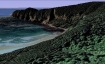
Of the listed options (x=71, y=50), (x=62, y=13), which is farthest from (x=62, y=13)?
(x=71, y=50)

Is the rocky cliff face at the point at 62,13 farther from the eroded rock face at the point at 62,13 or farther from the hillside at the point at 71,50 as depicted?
the hillside at the point at 71,50

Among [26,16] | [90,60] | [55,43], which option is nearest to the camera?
[90,60]

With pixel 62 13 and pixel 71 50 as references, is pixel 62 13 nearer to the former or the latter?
pixel 62 13

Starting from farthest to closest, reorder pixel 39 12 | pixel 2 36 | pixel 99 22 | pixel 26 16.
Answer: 1. pixel 26 16
2. pixel 39 12
3. pixel 2 36
4. pixel 99 22

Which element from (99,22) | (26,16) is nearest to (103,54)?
(99,22)

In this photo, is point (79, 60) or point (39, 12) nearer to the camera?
point (79, 60)

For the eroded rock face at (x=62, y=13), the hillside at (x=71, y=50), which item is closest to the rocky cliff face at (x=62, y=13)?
the eroded rock face at (x=62, y=13)

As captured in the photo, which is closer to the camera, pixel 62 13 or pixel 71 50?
pixel 71 50

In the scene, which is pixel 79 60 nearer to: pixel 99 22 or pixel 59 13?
pixel 99 22

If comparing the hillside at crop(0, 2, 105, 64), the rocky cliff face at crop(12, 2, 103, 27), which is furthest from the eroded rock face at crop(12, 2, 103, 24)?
the hillside at crop(0, 2, 105, 64)
